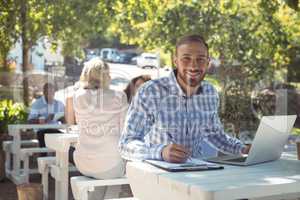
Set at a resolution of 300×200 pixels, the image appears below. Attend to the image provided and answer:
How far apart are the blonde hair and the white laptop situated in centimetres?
244

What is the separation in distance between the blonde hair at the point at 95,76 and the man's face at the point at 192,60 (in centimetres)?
208

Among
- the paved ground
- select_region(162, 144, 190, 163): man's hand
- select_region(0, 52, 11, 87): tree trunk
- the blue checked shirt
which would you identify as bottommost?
the paved ground

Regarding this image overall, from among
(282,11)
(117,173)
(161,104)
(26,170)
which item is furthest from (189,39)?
(282,11)

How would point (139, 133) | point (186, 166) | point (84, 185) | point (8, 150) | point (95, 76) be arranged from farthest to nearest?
point (8, 150), point (95, 76), point (84, 185), point (139, 133), point (186, 166)

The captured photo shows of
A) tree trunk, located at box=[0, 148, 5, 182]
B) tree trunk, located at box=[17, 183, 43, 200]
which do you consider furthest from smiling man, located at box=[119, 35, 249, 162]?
tree trunk, located at box=[0, 148, 5, 182]

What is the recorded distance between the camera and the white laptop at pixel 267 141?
2.59 metres

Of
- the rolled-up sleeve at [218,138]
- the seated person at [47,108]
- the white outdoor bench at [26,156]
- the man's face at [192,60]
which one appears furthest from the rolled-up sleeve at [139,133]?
the seated person at [47,108]

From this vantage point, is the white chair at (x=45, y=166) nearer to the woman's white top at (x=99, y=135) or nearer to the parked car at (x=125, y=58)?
the woman's white top at (x=99, y=135)

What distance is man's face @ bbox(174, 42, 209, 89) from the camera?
10.1 ft

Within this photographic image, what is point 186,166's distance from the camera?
2553 millimetres

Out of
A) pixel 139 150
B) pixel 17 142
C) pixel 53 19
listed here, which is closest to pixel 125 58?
pixel 53 19

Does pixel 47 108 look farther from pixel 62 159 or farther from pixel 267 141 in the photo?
pixel 267 141

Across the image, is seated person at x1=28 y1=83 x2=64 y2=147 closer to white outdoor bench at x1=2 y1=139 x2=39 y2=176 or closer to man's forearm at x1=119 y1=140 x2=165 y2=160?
white outdoor bench at x1=2 y1=139 x2=39 y2=176

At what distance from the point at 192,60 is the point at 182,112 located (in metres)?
0.33
